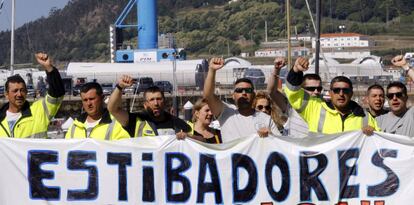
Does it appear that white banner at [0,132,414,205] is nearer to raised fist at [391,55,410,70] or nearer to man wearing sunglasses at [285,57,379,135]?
man wearing sunglasses at [285,57,379,135]

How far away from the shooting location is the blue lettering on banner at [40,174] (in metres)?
8.17

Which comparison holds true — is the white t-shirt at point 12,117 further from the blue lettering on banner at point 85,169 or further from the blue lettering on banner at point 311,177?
the blue lettering on banner at point 311,177

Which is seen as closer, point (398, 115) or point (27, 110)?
point (27, 110)

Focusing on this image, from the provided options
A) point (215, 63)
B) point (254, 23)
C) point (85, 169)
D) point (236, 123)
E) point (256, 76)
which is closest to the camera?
Result: point (215, 63)

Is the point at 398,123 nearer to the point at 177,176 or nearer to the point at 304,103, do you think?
the point at 304,103

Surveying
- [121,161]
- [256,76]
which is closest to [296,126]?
[121,161]

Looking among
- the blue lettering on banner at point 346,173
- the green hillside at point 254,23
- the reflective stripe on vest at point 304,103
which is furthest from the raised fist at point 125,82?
the green hillside at point 254,23

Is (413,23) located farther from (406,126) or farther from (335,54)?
(406,126)

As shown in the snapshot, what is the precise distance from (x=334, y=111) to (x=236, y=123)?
93cm

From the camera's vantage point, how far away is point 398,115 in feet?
28.4

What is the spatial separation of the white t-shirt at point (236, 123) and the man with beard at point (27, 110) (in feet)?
5.13

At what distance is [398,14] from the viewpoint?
16550cm

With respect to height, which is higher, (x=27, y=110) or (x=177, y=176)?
(x=27, y=110)

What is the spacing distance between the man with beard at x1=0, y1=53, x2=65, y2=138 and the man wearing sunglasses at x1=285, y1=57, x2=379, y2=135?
2.22 meters
